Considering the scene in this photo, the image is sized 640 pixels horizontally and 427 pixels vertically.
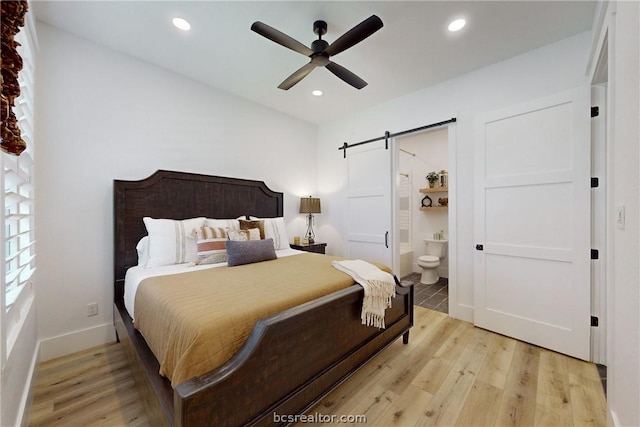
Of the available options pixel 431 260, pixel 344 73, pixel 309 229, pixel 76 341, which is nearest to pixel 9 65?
pixel 344 73

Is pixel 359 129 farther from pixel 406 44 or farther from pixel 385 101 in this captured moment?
pixel 406 44

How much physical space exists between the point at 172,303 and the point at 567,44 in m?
3.70

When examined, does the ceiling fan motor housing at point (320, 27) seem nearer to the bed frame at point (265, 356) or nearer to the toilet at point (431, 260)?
the bed frame at point (265, 356)

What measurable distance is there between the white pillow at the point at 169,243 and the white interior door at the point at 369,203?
2310 millimetres

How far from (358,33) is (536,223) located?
225 centimetres

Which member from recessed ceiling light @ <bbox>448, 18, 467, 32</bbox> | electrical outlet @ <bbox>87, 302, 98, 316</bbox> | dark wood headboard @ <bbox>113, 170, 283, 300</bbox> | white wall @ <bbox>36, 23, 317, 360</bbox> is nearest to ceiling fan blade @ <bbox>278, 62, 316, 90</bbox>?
recessed ceiling light @ <bbox>448, 18, 467, 32</bbox>

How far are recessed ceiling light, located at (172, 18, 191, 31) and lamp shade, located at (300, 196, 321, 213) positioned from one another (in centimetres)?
248

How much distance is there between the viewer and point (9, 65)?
900 mm

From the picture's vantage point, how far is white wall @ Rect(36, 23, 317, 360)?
84.2 inches

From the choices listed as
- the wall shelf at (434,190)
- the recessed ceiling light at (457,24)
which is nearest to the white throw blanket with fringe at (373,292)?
the recessed ceiling light at (457,24)

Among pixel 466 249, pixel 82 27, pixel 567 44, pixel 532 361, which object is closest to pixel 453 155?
pixel 466 249

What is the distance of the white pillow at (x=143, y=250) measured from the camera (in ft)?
7.59

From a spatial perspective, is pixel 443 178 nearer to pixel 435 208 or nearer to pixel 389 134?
pixel 435 208

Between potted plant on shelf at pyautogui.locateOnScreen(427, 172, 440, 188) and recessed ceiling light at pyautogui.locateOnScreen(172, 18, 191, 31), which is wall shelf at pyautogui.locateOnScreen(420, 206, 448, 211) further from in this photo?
recessed ceiling light at pyautogui.locateOnScreen(172, 18, 191, 31)
